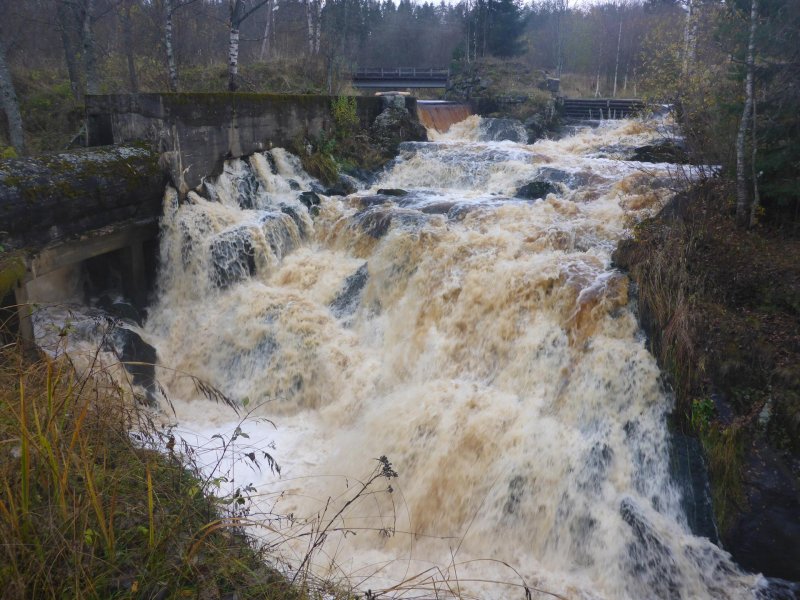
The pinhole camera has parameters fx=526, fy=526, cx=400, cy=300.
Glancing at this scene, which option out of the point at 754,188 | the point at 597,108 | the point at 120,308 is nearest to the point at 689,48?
the point at 754,188

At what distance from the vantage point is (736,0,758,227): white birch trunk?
585 cm

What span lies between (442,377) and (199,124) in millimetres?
6621

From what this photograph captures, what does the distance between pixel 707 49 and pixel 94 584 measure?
9687 mm

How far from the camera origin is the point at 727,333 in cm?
504

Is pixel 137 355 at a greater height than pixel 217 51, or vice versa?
pixel 217 51

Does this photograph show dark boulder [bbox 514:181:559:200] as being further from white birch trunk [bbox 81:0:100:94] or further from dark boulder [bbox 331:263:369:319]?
white birch trunk [bbox 81:0:100:94]

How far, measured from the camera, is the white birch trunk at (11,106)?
412 inches

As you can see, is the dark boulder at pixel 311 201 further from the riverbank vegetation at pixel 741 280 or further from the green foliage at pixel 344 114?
the riverbank vegetation at pixel 741 280

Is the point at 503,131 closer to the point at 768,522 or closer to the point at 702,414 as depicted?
the point at 702,414

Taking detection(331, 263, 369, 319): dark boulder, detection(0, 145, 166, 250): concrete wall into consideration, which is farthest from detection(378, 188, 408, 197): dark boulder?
detection(0, 145, 166, 250): concrete wall

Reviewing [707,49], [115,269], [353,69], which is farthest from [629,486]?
[353,69]

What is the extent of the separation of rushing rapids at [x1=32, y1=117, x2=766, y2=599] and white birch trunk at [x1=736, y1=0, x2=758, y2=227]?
1526mm

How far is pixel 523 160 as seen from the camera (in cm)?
1170

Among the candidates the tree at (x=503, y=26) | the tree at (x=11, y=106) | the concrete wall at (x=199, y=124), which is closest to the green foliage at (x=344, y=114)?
the concrete wall at (x=199, y=124)
